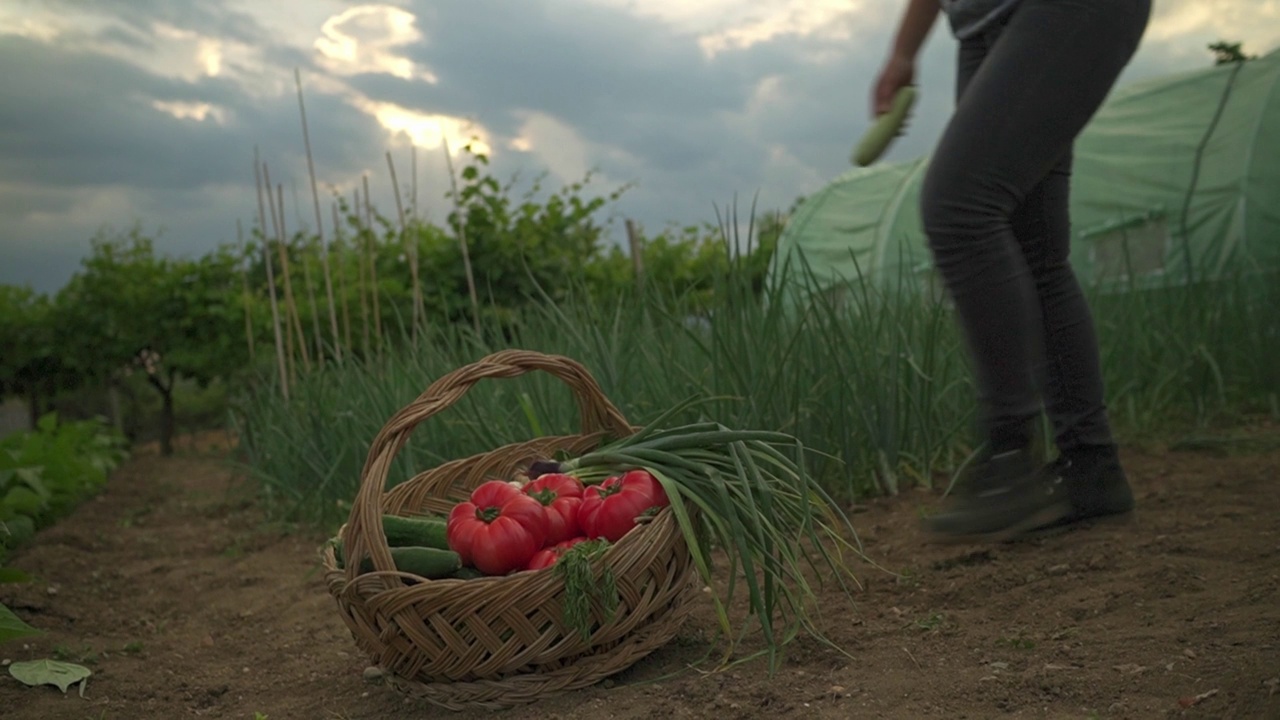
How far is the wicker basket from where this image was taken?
147cm

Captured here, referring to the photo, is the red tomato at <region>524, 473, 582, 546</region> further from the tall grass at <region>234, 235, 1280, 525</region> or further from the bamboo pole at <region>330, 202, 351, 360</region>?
the bamboo pole at <region>330, 202, 351, 360</region>

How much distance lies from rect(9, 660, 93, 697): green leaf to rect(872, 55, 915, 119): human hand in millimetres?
1843

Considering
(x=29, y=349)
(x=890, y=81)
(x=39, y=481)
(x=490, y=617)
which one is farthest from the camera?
(x=29, y=349)

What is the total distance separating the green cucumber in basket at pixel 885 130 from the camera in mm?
1966

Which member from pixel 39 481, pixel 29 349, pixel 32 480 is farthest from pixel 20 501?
pixel 29 349

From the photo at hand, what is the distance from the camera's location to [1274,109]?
6.39 metres

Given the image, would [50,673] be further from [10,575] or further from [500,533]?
[500,533]

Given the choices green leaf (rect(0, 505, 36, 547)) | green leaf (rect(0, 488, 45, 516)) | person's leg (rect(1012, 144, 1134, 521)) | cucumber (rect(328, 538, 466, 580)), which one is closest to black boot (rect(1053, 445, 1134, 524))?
person's leg (rect(1012, 144, 1134, 521))

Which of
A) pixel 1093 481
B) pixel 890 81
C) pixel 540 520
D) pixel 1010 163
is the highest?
pixel 890 81

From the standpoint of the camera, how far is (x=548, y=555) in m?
1.56

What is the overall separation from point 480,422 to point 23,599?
1.15 metres

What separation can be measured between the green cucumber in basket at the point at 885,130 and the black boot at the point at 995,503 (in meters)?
0.61

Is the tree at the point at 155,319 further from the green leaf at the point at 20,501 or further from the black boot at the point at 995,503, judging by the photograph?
the black boot at the point at 995,503

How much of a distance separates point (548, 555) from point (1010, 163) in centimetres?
96
